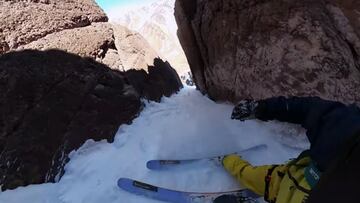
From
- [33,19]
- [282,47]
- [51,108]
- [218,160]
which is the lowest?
[51,108]

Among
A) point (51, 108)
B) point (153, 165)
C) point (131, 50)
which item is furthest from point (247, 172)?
point (131, 50)

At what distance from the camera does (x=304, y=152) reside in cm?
223

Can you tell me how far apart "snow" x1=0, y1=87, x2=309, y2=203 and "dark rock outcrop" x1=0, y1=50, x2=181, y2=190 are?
0.69ft

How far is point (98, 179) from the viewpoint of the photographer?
11.4ft

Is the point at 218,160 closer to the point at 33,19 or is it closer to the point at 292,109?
the point at 292,109

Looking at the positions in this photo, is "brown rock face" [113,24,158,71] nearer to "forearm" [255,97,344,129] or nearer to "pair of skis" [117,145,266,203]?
"pair of skis" [117,145,266,203]

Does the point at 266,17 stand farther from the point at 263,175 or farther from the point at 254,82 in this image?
the point at 263,175

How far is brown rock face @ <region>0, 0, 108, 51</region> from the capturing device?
5.74 m

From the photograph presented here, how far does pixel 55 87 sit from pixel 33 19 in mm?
1786

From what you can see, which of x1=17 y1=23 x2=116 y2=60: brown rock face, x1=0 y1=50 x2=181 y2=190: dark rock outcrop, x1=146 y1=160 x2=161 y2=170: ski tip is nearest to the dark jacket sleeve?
x1=146 y1=160 x2=161 y2=170: ski tip

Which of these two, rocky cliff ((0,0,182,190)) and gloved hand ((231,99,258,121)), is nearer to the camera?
gloved hand ((231,99,258,121))

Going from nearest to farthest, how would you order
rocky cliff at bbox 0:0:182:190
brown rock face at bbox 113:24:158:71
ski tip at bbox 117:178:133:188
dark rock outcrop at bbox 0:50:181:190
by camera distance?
ski tip at bbox 117:178:133:188
dark rock outcrop at bbox 0:50:181:190
rocky cliff at bbox 0:0:182:190
brown rock face at bbox 113:24:158:71

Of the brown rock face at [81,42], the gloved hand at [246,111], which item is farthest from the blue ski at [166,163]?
the brown rock face at [81,42]

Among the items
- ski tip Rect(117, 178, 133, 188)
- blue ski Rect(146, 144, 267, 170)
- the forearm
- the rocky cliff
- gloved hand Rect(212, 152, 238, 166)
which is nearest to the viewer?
the forearm
